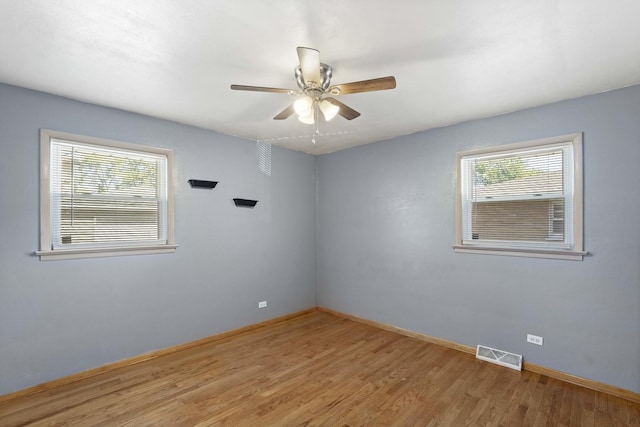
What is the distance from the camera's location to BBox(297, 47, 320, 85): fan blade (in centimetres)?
168

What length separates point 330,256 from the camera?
4.73m

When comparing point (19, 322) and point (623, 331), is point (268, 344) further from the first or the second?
point (623, 331)

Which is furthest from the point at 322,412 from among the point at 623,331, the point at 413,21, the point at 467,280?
the point at 413,21

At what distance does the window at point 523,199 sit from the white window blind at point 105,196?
338 centimetres

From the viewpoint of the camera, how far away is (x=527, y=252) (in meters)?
2.92

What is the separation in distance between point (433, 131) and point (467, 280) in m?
1.77

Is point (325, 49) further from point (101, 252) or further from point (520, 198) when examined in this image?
point (101, 252)

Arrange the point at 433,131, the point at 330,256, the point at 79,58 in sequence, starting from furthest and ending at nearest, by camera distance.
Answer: the point at 330,256 → the point at 433,131 → the point at 79,58

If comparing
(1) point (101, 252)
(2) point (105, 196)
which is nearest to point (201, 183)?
(2) point (105, 196)

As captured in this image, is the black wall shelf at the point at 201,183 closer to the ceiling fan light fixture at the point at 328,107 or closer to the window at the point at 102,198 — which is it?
the window at the point at 102,198

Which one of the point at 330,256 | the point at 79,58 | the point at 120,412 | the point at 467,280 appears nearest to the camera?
the point at 79,58

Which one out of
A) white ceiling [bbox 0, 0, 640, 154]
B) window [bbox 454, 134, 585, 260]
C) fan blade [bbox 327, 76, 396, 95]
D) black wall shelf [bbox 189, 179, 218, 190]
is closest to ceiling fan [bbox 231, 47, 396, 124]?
fan blade [bbox 327, 76, 396, 95]

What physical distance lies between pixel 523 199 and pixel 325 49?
2.44m

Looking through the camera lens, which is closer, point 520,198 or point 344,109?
point 344,109
